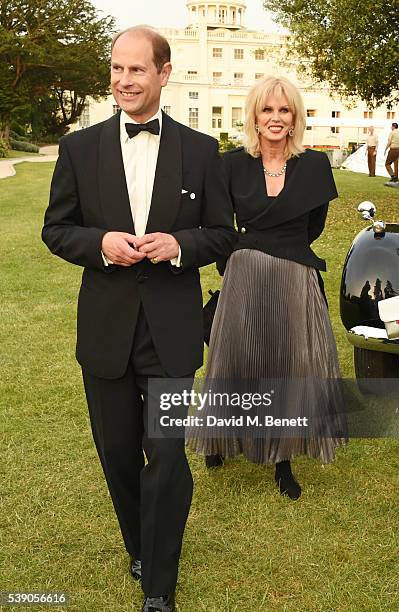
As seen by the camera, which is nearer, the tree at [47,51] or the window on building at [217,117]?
the tree at [47,51]

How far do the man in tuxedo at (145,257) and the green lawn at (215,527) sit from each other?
0.37m

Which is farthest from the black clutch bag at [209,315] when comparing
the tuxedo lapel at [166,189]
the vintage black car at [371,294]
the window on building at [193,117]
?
the window on building at [193,117]

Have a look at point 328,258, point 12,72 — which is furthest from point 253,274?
point 12,72

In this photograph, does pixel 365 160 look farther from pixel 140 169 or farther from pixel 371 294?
pixel 140 169

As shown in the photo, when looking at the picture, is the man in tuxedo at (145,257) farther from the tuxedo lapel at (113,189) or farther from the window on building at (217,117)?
the window on building at (217,117)

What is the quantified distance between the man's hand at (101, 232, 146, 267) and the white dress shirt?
0.48ft

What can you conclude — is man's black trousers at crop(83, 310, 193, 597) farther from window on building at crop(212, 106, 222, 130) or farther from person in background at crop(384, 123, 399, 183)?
window on building at crop(212, 106, 222, 130)

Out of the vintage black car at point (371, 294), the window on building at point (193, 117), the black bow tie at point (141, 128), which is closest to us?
the black bow tie at point (141, 128)

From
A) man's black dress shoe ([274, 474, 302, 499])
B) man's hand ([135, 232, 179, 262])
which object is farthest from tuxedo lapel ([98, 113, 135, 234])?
man's black dress shoe ([274, 474, 302, 499])

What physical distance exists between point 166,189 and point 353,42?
45.6 feet

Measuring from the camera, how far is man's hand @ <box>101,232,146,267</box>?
268 centimetres

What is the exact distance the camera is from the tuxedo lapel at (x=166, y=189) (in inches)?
112

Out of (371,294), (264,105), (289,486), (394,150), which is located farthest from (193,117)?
(289,486)

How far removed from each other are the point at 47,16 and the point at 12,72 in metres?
4.30
